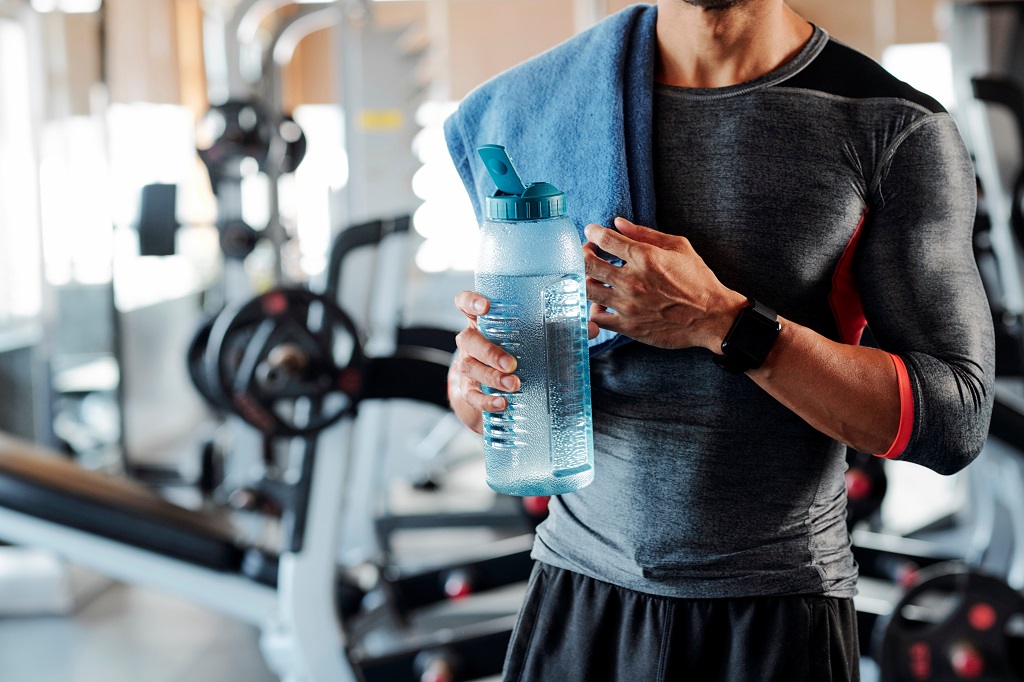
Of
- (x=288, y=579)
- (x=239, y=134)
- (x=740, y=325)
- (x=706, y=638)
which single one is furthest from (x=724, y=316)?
(x=239, y=134)

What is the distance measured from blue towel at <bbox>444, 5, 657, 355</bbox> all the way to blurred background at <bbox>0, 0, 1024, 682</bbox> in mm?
717

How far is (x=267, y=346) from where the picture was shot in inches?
83.9

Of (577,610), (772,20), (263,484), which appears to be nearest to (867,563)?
(263,484)

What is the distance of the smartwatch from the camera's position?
879 millimetres

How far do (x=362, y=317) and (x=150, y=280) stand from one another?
3.04m

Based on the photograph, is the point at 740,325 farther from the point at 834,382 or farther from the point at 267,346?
the point at 267,346

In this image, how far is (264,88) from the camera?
3.95 meters

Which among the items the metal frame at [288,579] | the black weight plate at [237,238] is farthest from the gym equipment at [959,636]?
the black weight plate at [237,238]

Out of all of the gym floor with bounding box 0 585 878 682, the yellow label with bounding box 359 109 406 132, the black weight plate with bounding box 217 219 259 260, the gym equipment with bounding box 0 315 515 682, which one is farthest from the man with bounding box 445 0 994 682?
the yellow label with bounding box 359 109 406 132

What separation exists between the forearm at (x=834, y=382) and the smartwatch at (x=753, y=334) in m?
0.01

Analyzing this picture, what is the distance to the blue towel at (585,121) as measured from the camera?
97 cm

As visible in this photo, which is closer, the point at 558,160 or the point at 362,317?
the point at 558,160

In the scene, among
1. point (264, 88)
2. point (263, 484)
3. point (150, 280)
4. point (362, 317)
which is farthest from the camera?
point (150, 280)

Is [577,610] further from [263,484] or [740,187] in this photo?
[263,484]
